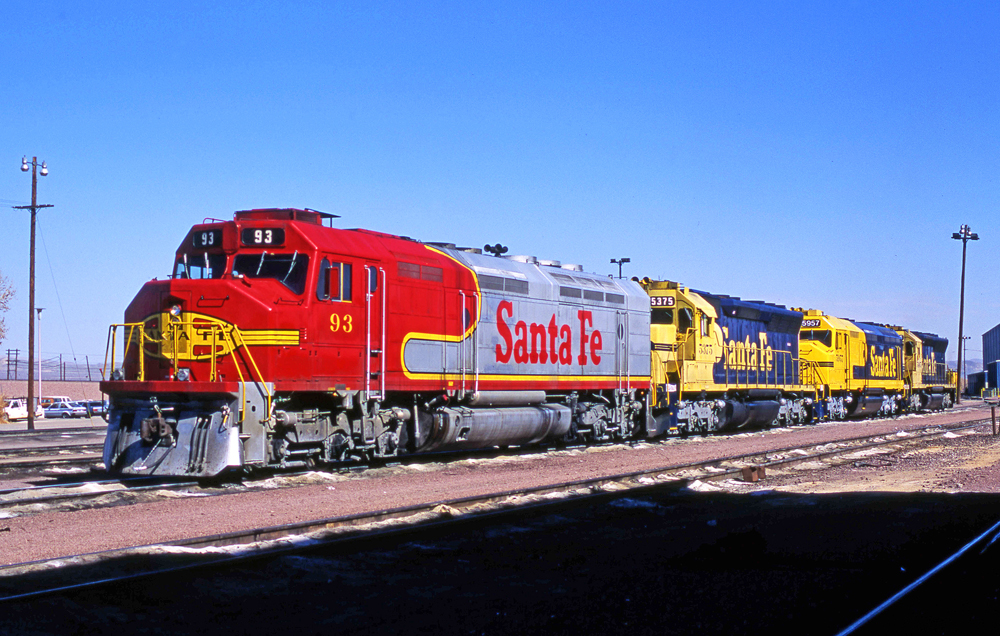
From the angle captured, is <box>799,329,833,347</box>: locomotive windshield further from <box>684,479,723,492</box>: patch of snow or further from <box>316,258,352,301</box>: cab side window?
<box>316,258,352,301</box>: cab side window

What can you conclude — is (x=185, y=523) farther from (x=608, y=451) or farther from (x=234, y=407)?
(x=608, y=451)

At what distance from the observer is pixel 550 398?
20484 mm

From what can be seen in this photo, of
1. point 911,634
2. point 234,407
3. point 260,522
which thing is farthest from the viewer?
point 234,407

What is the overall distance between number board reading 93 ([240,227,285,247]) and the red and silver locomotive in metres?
0.02

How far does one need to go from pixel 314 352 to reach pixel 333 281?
1.12 meters

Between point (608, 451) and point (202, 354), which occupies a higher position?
point (202, 354)

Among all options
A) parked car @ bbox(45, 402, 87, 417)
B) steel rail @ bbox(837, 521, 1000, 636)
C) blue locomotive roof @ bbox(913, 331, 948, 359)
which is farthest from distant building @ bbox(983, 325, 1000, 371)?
steel rail @ bbox(837, 521, 1000, 636)

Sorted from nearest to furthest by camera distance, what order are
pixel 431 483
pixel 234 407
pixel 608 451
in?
pixel 234 407 → pixel 431 483 → pixel 608 451

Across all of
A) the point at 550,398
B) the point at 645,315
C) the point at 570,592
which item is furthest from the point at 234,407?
the point at 645,315

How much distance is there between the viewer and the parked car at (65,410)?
53688 mm

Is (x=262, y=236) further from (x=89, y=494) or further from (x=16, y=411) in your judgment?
(x=16, y=411)

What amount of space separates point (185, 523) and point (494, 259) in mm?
10072

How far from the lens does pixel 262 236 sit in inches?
567

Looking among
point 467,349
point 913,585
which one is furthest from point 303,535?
point 467,349
